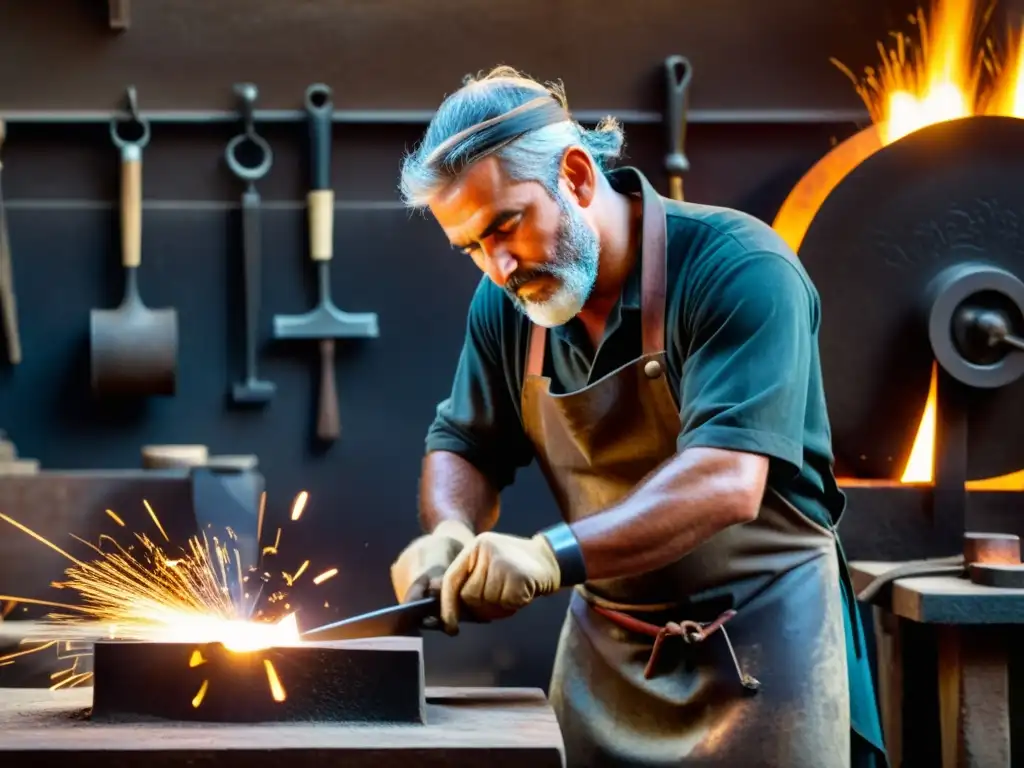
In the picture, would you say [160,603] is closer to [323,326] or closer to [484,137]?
[484,137]

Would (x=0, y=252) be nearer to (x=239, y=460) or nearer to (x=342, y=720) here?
(x=239, y=460)

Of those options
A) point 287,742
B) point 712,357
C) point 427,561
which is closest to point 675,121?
point 712,357

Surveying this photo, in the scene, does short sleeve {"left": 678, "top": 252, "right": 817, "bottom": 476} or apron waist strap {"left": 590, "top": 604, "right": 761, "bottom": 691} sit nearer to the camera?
short sleeve {"left": 678, "top": 252, "right": 817, "bottom": 476}

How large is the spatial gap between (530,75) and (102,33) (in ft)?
3.88

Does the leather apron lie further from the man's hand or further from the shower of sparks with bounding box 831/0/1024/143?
the shower of sparks with bounding box 831/0/1024/143

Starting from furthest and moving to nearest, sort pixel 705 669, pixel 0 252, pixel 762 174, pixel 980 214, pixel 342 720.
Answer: pixel 762 174, pixel 0 252, pixel 980 214, pixel 705 669, pixel 342 720

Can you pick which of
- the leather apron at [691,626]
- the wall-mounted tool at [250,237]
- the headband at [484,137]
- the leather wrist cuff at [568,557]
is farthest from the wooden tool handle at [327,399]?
the leather wrist cuff at [568,557]

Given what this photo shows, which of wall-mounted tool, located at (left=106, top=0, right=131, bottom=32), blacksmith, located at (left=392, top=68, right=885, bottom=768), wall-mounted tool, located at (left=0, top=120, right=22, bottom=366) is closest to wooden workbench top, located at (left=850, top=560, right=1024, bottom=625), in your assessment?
blacksmith, located at (left=392, top=68, right=885, bottom=768)

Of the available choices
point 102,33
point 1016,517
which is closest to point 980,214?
point 1016,517

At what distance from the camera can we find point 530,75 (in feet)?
11.6

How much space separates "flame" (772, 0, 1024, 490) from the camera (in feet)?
10.2

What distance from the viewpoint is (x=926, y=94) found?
3.45 meters

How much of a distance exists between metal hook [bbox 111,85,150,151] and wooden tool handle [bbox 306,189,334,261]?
0.47 meters

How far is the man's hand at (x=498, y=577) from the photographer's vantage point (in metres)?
1.81
